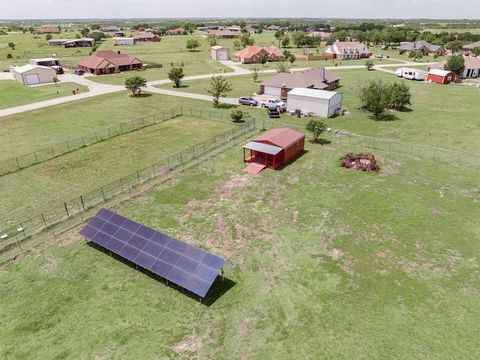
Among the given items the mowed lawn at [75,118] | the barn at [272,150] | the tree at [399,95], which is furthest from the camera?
the tree at [399,95]

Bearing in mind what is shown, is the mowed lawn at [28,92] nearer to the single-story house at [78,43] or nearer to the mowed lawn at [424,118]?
the mowed lawn at [424,118]

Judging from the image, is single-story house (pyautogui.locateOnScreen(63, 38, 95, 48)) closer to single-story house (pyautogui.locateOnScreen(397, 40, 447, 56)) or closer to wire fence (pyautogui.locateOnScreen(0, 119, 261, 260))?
single-story house (pyautogui.locateOnScreen(397, 40, 447, 56))

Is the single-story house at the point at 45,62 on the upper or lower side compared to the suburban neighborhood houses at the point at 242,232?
upper

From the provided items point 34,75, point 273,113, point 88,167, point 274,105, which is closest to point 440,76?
point 274,105

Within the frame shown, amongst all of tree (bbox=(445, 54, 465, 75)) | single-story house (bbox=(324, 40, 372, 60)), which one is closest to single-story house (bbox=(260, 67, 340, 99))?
tree (bbox=(445, 54, 465, 75))

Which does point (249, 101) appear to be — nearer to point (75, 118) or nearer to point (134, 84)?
point (134, 84)

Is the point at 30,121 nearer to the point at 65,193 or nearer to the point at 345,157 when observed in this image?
the point at 65,193

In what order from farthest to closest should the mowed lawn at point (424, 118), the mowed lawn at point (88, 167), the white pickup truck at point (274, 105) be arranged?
the white pickup truck at point (274, 105) < the mowed lawn at point (424, 118) < the mowed lawn at point (88, 167)

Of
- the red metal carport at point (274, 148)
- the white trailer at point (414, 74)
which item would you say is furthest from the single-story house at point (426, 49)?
the red metal carport at point (274, 148)
